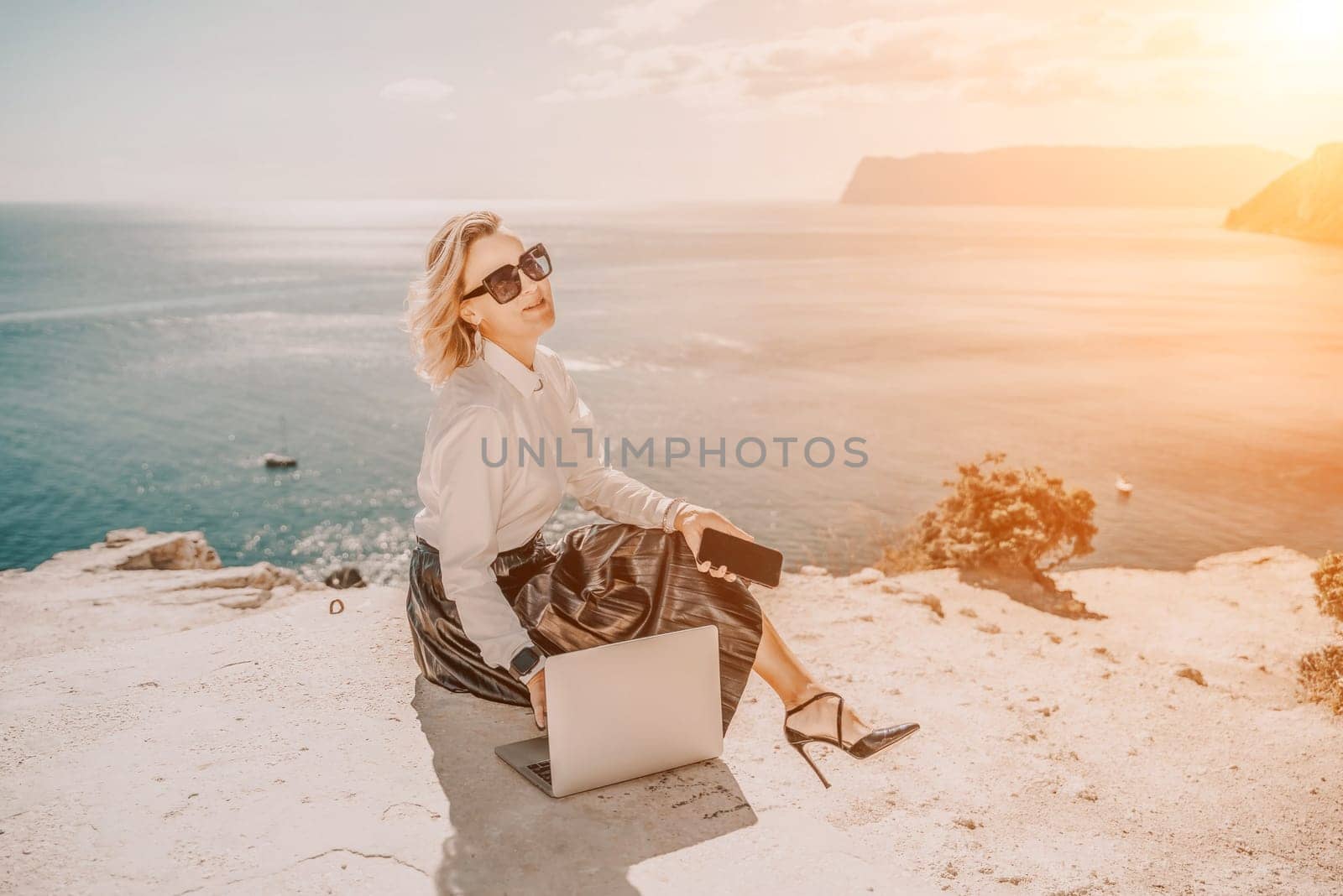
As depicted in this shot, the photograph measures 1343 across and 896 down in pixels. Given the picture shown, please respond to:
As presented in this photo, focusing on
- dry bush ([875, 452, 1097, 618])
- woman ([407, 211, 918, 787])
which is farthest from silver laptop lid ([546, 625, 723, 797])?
dry bush ([875, 452, 1097, 618])

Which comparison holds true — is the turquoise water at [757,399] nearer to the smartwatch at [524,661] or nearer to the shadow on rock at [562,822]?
the shadow on rock at [562,822]

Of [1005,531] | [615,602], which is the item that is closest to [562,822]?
[615,602]

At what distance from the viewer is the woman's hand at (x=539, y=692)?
3.42 m

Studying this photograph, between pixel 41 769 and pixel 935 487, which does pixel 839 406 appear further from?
pixel 41 769

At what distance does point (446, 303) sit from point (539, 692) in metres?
1.60

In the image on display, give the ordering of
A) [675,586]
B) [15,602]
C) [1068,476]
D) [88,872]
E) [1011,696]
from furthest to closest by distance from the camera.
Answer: [1068,476] < [15,602] < [1011,696] < [675,586] < [88,872]

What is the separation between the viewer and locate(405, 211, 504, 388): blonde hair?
3.82 metres

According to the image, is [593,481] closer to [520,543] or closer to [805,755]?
[520,543]

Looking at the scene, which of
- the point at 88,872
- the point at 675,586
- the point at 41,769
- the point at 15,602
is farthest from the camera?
the point at 15,602

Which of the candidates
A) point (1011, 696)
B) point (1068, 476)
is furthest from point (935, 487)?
point (1011, 696)

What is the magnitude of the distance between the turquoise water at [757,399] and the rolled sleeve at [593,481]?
19872 millimetres

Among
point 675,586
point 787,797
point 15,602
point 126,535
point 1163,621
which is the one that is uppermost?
point 675,586

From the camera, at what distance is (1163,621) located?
9.09m

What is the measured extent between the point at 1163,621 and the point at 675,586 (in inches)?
286
